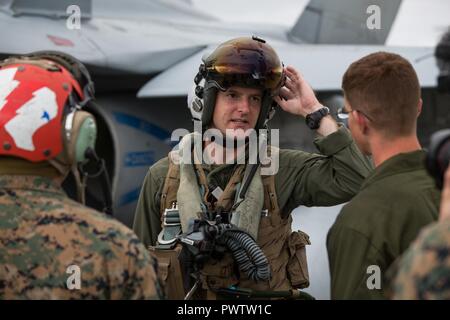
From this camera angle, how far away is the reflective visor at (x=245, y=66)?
2.91m

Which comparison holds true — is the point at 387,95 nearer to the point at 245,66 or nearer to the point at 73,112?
the point at 245,66

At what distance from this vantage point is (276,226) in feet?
9.52

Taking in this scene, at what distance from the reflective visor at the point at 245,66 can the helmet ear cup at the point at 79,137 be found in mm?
975

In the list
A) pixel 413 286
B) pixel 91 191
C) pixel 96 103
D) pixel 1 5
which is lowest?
pixel 91 191

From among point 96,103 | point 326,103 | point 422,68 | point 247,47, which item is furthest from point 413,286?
point 422,68

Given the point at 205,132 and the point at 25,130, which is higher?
the point at 25,130

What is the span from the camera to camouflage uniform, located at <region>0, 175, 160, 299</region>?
5.99ft

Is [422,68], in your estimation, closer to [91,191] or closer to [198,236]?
[91,191]

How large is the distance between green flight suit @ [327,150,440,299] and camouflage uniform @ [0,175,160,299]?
0.59 meters

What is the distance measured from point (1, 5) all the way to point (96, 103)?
1425 mm

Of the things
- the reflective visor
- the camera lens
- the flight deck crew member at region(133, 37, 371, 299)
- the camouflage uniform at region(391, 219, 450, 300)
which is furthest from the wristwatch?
the camouflage uniform at region(391, 219, 450, 300)

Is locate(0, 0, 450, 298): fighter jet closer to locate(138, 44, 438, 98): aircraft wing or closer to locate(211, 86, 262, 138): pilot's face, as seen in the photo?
locate(138, 44, 438, 98): aircraft wing

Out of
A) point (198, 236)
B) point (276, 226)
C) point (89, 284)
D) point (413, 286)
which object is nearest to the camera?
point (413, 286)

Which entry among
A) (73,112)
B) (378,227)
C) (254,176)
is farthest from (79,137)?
(254,176)
